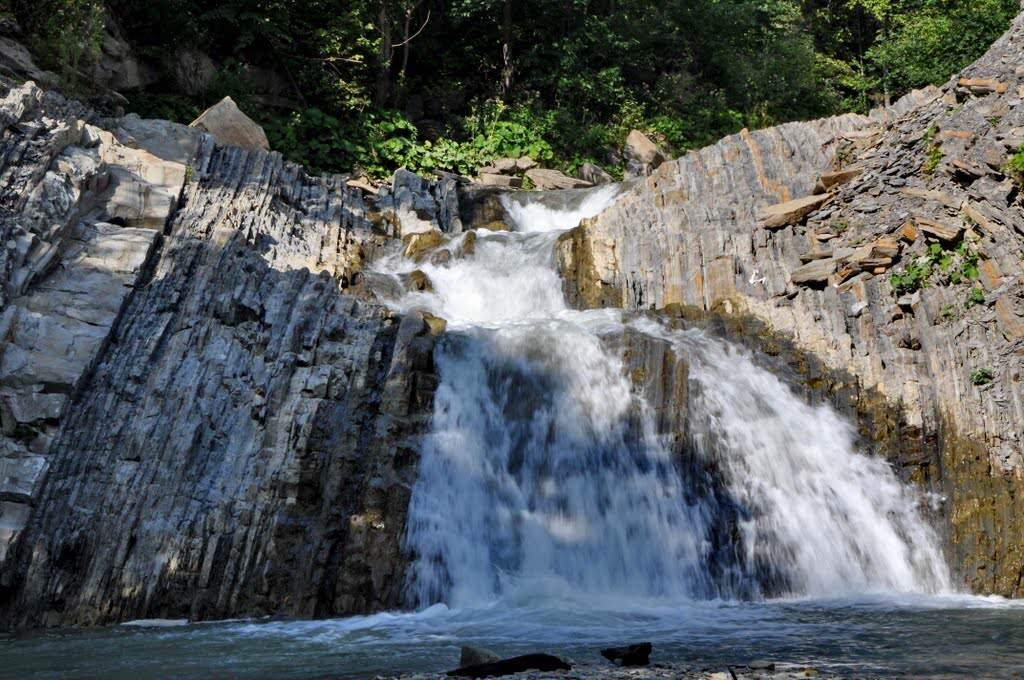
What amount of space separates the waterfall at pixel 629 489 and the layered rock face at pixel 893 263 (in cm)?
76

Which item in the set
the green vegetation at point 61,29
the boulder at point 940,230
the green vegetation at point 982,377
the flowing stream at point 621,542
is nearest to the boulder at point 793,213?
the boulder at point 940,230

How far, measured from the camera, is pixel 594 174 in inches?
942

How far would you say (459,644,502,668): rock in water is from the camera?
574 cm

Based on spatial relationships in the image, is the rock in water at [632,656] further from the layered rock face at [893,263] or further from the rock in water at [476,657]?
the layered rock face at [893,263]

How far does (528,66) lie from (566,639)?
2226 centimetres

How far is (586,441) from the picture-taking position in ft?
35.7

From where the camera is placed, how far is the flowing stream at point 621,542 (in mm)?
7090

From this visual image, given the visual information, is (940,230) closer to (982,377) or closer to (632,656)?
(982,377)

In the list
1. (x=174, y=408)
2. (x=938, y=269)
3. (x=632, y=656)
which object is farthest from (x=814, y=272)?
(x=174, y=408)

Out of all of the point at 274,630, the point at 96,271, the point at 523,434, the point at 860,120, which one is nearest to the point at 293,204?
the point at 96,271

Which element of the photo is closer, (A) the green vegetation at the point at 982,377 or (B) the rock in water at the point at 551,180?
(A) the green vegetation at the point at 982,377

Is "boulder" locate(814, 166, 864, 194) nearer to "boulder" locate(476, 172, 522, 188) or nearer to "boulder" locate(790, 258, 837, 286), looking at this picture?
"boulder" locate(790, 258, 837, 286)

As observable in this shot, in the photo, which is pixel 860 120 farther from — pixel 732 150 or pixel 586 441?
pixel 586 441

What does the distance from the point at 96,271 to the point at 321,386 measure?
3.26 m
